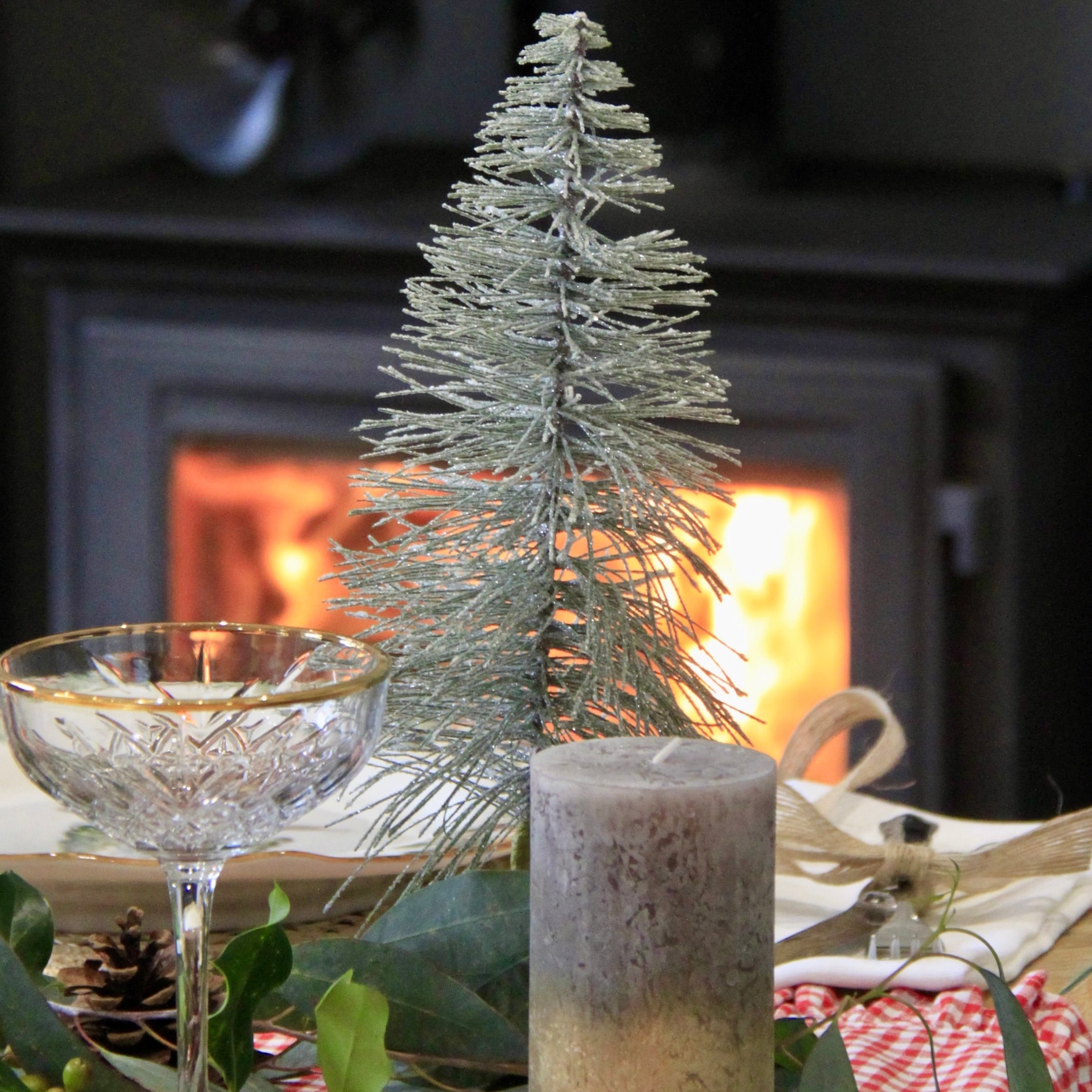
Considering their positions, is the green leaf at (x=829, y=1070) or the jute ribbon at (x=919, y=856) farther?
the jute ribbon at (x=919, y=856)

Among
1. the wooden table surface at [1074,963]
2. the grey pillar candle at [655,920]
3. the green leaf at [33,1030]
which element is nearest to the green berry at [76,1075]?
the green leaf at [33,1030]

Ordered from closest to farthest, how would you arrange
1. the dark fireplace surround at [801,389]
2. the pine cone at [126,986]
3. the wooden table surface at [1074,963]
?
the pine cone at [126,986] < the wooden table surface at [1074,963] < the dark fireplace surround at [801,389]

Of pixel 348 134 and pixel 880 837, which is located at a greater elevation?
pixel 348 134

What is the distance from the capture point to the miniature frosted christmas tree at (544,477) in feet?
1.57

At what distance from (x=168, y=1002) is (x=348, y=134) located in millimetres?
1533

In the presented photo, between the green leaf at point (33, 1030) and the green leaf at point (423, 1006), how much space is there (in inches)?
2.0

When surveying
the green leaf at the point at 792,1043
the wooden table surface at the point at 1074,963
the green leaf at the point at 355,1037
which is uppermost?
the green leaf at the point at 355,1037

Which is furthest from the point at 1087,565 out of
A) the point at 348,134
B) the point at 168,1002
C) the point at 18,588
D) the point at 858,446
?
the point at 168,1002

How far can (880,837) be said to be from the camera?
0.70 meters

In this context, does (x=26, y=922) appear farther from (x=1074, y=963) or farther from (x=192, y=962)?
(x=1074, y=963)

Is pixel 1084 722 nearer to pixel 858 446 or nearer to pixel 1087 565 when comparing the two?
pixel 1087 565

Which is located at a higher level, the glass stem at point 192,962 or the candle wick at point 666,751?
the candle wick at point 666,751

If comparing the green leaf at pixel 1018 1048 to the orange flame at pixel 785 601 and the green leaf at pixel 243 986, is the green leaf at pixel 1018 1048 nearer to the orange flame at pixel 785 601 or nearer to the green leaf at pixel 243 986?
the green leaf at pixel 243 986

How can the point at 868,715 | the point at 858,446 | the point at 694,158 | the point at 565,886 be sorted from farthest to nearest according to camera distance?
the point at 694,158
the point at 858,446
the point at 868,715
the point at 565,886
